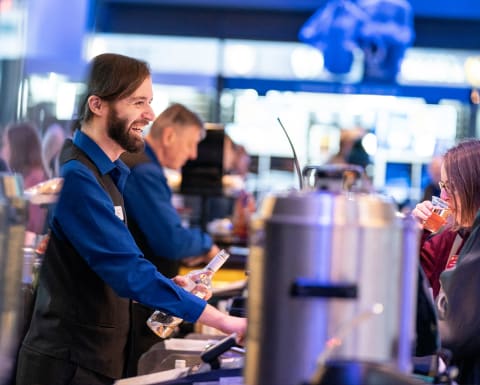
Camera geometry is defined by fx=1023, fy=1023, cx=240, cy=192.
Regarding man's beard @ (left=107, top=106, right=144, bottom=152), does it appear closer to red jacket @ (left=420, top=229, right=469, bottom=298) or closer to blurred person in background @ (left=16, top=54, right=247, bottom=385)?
blurred person in background @ (left=16, top=54, right=247, bottom=385)

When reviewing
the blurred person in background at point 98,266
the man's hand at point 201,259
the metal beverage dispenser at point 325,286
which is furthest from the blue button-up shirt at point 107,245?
the man's hand at point 201,259

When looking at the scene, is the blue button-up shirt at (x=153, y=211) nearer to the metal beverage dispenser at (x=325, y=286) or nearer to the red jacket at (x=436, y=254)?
the red jacket at (x=436, y=254)

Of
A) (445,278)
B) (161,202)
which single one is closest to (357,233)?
(445,278)

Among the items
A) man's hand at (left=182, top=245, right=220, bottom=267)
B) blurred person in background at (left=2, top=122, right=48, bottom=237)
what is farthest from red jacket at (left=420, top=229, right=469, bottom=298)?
man's hand at (left=182, top=245, right=220, bottom=267)

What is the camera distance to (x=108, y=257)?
8.43 feet

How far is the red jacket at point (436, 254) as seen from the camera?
11.1ft

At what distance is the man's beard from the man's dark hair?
52mm

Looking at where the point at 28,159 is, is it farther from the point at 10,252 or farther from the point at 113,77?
the point at 10,252

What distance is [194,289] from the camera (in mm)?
2977

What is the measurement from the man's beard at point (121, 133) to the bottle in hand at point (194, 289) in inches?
15.7

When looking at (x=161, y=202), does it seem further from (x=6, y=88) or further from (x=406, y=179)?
(x=406, y=179)

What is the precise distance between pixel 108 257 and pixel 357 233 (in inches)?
47.6

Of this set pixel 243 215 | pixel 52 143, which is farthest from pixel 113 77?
pixel 243 215

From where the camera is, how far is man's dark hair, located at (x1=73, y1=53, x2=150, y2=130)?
9.60ft
